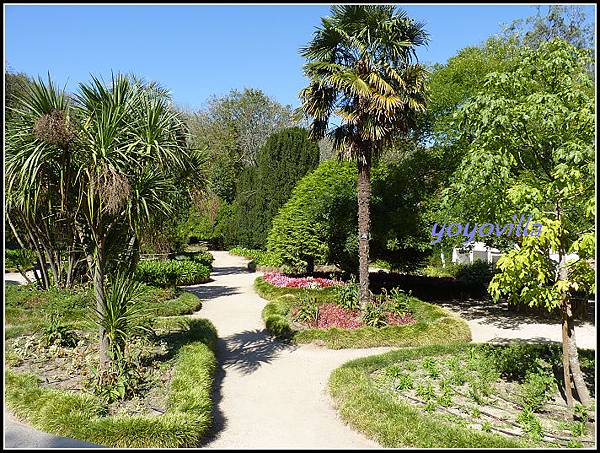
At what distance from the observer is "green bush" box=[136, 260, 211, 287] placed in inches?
590

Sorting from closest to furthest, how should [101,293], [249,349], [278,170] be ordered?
[101,293], [249,349], [278,170]

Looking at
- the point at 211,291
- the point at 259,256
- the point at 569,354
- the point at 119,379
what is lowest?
the point at 211,291

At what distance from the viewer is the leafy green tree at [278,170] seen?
25.8 m

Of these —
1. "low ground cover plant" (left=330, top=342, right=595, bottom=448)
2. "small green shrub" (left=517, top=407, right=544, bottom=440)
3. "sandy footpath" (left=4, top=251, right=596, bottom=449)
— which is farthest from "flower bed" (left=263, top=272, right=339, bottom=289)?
"small green shrub" (left=517, top=407, right=544, bottom=440)

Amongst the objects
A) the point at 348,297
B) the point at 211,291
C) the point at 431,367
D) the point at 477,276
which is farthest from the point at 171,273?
the point at 431,367

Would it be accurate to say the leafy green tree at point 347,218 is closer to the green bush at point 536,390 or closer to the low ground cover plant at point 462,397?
the low ground cover plant at point 462,397

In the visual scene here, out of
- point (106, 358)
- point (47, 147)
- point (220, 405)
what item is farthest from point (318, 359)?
point (47, 147)

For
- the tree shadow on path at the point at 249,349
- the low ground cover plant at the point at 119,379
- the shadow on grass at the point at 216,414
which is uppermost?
the low ground cover plant at the point at 119,379

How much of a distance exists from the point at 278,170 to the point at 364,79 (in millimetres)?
16060

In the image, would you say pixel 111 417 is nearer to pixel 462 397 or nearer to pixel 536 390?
pixel 462 397

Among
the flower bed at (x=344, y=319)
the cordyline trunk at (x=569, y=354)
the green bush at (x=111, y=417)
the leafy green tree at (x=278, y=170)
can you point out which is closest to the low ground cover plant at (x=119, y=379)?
the green bush at (x=111, y=417)

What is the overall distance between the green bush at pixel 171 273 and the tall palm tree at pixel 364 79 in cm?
744

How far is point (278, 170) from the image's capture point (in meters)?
26.1

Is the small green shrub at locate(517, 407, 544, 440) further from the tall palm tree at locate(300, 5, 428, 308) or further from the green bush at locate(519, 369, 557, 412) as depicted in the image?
the tall palm tree at locate(300, 5, 428, 308)
